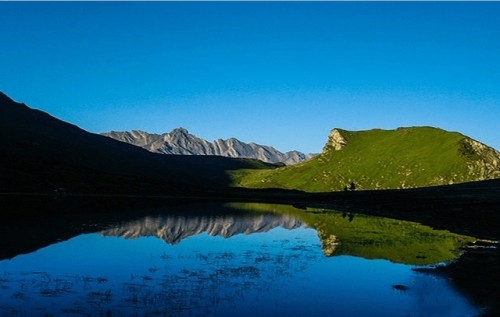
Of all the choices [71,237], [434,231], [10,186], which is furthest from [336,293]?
[10,186]

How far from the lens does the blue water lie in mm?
25719

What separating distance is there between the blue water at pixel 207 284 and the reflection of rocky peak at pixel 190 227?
9.56 m

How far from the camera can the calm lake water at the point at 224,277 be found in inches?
1029

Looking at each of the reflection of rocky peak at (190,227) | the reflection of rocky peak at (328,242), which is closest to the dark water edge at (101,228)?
the reflection of rocky peak at (190,227)

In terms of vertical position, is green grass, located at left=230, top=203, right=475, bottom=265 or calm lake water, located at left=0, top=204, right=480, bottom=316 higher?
green grass, located at left=230, top=203, right=475, bottom=265

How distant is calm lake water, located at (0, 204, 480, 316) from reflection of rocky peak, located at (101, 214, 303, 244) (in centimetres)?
74

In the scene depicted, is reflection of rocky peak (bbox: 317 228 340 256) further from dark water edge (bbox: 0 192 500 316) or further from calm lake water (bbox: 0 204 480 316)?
dark water edge (bbox: 0 192 500 316)

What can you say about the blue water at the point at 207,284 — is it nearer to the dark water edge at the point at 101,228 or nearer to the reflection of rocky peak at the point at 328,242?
the dark water edge at the point at 101,228

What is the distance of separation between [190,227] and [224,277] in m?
37.1

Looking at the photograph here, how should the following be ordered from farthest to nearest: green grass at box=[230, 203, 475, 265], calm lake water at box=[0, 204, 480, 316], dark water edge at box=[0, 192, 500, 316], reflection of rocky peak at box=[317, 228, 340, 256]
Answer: reflection of rocky peak at box=[317, 228, 340, 256] → green grass at box=[230, 203, 475, 265] → dark water edge at box=[0, 192, 500, 316] → calm lake water at box=[0, 204, 480, 316]

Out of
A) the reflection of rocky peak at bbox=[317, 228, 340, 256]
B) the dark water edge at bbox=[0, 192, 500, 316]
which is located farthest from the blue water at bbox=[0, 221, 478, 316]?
the reflection of rocky peak at bbox=[317, 228, 340, 256]

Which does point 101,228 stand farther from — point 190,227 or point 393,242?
point 393,242

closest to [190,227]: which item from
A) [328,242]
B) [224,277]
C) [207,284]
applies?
[328,242]

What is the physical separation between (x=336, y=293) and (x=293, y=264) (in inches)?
438
